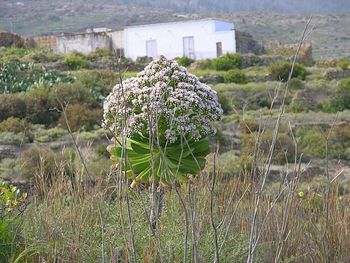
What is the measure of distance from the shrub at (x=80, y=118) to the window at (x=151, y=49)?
22280mm

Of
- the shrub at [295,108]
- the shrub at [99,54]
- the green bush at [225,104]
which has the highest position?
the shrub at [99,54]

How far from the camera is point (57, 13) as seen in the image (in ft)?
300

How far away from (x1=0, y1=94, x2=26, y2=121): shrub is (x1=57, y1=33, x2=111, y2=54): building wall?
855 inches

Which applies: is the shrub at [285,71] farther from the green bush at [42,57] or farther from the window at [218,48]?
the green bush at [42,57]

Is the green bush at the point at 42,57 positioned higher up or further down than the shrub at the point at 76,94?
higher up

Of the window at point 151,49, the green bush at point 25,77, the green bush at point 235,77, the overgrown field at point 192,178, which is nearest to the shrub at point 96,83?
the overgrown field at point 192,178

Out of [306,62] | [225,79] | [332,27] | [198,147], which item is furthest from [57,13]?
[198,147]

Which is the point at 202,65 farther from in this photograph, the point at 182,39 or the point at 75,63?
the point at 182,39

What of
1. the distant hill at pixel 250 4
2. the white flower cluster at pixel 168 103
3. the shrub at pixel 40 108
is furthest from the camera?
the distant hill at pixel 250 4

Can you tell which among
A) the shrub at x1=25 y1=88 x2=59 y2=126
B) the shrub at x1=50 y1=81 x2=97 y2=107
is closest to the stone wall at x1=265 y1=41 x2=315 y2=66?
the shrub at x1=50 y1=81 x2=97 y2=107

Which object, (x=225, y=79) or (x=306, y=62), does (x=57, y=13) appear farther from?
(x=225, y=79)

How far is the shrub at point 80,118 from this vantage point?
773 inches

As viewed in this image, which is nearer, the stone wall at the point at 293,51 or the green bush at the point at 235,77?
the green bush at the point at 235,77

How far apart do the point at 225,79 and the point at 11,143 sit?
1485 cm
